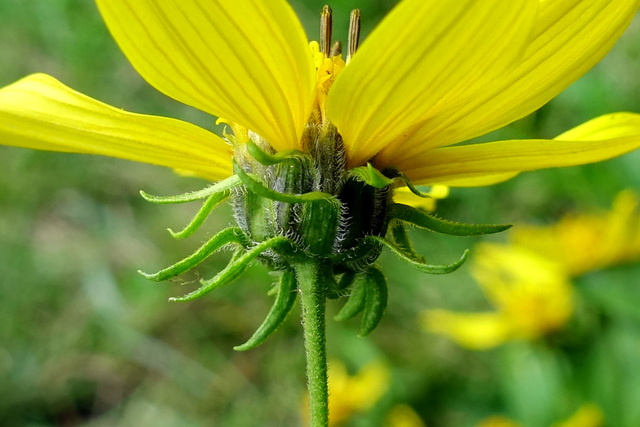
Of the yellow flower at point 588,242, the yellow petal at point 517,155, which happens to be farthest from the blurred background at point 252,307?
the yellow petal at point 517,155

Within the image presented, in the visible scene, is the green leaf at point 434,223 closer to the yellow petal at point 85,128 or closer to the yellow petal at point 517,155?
the yellow petal at point 517,155

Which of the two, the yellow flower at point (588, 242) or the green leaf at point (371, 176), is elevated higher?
the yellow flower at point (588, 242)

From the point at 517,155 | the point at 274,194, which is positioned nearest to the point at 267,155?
the point at 274,194

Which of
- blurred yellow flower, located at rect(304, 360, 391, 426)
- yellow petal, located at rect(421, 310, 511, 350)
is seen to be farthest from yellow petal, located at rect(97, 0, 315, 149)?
yellow petal, located at rect(421, 310, 511, 350)

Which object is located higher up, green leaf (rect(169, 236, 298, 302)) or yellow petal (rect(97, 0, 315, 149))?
yellow petal (rect(97, 0, 315, 149))

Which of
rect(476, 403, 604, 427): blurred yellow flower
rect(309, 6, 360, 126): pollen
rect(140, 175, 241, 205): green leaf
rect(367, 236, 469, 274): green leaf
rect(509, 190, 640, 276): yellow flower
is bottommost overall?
rect(367, 236, 469, 274): green leaf

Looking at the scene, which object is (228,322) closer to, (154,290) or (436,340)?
(154,290)

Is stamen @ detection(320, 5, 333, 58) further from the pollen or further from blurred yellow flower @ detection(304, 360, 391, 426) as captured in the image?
blurred yellow flower @ detection(304, 360, 391, 426)
